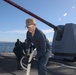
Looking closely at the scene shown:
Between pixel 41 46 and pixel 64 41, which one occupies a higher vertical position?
pixel 41 46

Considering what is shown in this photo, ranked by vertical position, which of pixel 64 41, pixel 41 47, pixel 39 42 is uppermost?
pixel 39 42

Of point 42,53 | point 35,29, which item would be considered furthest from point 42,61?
point 35,29

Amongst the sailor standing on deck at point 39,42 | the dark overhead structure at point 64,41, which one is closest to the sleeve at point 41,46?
the sailor standing on deck at point 39,42

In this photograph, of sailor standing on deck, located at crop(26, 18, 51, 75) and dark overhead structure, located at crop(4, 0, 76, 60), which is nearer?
sailor standing on deck, located at crop(26, 18, 51, 75)

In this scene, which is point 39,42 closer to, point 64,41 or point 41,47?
point 41,47

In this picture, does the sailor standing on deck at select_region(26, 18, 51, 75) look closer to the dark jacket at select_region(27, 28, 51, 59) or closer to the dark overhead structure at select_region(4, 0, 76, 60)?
the dark jacket at select_region(27, 28, 51, 59)

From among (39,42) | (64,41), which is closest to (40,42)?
(39,42)

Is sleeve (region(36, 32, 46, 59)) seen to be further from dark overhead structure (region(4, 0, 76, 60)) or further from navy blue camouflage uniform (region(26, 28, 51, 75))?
dark overhead structure (region(4, 0, 76, 60))

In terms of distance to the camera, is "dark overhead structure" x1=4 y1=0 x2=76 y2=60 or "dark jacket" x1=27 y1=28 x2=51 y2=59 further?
"dark overhead structure" x1=4 y1=0 x2=76 y2=60

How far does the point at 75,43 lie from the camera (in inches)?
700

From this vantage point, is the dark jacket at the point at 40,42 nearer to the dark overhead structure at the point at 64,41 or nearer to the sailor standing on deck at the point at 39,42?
the sailor standing on deck at the point at 39,42

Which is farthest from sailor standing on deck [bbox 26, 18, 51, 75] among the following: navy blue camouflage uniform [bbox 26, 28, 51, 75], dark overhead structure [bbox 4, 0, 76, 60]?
dark overhead structure [bbox 4, 0, 76, 60]

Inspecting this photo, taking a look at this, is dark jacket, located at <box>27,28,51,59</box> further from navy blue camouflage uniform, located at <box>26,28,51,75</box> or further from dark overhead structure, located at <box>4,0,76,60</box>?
dark overhead structure, located at <box>4,0,76,60</box>

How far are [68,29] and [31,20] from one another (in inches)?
494
